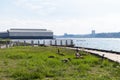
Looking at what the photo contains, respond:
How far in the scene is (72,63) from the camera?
2655 cm

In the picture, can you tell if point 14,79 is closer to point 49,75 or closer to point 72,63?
point 49,75

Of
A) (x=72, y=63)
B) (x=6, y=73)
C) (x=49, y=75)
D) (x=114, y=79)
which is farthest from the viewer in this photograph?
(x=72, y=63)

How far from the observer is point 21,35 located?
189250mm

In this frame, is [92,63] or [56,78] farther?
[92,63]

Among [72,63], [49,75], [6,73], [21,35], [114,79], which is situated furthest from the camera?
[21,35]

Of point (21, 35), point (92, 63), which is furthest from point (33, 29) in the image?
point (92, 63)

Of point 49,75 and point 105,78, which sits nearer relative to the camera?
point 105,78

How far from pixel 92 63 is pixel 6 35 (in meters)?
169

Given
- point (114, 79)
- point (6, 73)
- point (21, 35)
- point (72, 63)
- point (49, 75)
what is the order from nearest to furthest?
point (114, 79)
point (49, 75)
point (6, 73)
point (72, 63)
point (21, 35)

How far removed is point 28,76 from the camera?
18.8 metres

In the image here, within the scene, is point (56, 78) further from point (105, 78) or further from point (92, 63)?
point (92, 63)

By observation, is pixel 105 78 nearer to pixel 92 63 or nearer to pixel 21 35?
pixel 92 63

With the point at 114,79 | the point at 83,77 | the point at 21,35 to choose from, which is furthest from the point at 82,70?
the point at 21,35

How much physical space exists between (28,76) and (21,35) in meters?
172
